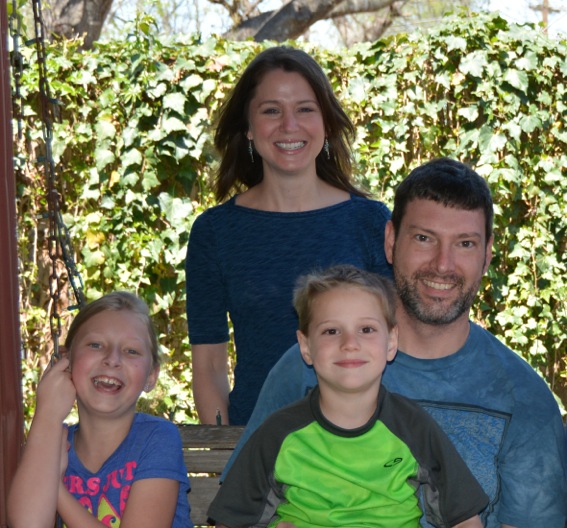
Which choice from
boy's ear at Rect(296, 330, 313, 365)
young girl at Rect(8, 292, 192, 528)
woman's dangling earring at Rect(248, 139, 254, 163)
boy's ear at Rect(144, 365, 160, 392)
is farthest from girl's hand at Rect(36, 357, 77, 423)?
woman's dangling earring at Rect(248, 139, 254, 163)

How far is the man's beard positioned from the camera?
2.32 meters

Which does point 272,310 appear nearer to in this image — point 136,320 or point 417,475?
point 136,320

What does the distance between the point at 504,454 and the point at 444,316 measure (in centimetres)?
37

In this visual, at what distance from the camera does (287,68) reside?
9.78 feet

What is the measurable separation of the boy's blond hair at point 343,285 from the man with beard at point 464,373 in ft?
0.23

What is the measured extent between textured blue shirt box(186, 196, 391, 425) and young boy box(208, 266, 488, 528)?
0.60m

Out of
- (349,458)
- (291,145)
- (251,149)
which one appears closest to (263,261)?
(291,145)

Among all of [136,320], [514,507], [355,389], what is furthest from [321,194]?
[514,507]

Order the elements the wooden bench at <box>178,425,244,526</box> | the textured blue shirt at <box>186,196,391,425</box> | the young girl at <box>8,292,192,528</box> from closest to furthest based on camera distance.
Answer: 1. the young girl at <box>8,292,192,528</box>
2. the wooden bench at <box>178,425,244,526</box>
3. the textured blue shirt at <box>186,196,391,425</box>

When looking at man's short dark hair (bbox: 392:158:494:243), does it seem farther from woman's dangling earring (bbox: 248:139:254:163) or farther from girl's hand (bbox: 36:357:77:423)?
girl's hand (bbox: 36:357:77:423)

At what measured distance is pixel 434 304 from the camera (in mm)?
2328

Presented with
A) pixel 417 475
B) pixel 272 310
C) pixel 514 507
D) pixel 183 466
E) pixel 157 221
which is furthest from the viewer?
pixel 157 221

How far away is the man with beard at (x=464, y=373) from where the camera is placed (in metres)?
2.29

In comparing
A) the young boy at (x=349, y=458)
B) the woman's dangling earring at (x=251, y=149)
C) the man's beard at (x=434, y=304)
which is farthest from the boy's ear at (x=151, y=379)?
the woman's dangling earring at (x=251, y=149)
